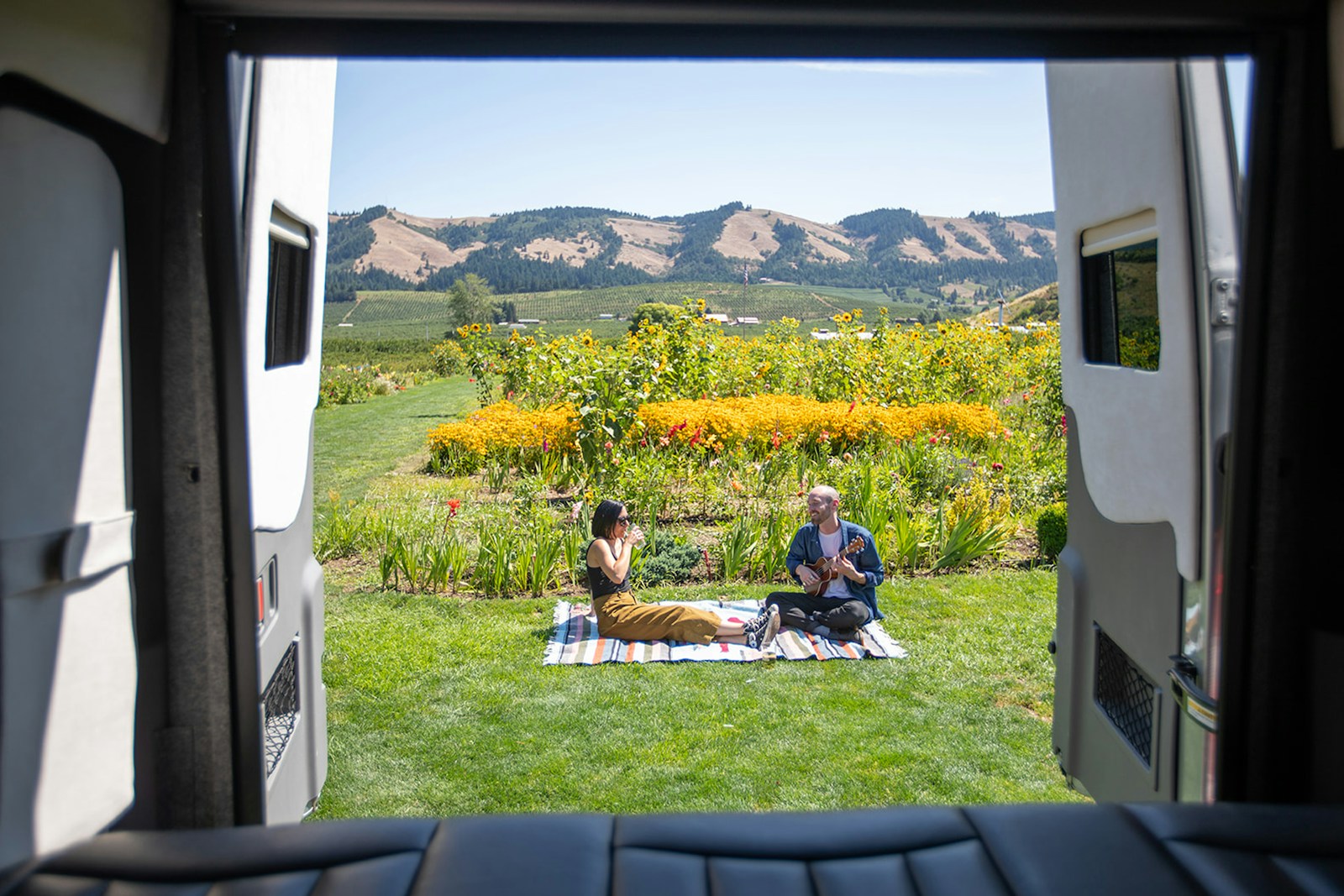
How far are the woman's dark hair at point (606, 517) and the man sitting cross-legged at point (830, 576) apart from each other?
41.5 inches

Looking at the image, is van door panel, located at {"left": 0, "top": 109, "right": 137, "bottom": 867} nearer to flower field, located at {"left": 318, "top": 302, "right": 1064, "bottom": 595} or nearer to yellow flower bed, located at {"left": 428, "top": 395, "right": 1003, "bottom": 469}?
flower field, located at {"left": 318, "top": 302, "right": 1064, "bottom": 595}

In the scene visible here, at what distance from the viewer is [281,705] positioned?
2711mm

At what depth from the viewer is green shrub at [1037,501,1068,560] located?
6.82m

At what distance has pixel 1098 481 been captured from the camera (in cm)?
277

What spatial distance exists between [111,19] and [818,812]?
2066mm

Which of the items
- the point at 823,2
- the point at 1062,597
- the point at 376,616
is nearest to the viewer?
the point at 823,2

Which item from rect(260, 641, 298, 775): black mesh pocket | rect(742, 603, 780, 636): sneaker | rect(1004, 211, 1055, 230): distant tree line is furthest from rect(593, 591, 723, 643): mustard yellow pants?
rect(1004, 211, 1055, 230): distant tree line

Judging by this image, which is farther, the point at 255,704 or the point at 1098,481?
the point at 1098,481

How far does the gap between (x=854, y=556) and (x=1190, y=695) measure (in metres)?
3.32

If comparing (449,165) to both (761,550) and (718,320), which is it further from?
(761,550)

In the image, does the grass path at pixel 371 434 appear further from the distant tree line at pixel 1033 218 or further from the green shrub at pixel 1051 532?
the distant tree line at pixel 1033 218

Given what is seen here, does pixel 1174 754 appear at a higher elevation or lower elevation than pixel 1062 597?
lower

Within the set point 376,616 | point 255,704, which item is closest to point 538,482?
point 376,616

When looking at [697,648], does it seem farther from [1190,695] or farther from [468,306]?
[468,306]
